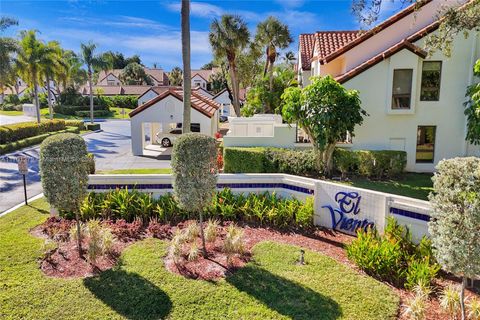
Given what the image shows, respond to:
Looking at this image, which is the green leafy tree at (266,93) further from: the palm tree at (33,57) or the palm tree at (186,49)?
the palm tree at (33,57)

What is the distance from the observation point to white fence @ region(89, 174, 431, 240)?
8516 millimetres

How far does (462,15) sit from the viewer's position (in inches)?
449

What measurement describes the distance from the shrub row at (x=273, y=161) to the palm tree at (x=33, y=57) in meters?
27.8

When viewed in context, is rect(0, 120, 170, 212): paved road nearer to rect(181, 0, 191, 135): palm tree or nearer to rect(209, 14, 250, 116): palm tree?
rect(181, 0, 191, 135): palm tree

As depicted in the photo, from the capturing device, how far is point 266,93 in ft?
110

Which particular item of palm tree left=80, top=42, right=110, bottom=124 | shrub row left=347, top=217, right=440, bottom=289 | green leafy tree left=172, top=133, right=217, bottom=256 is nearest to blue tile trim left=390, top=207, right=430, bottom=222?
shrub row left=347, top=217, right=440, bottom=289

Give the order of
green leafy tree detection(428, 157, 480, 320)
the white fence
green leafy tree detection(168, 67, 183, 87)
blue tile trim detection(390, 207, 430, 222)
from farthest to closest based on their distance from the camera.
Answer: green leafy tree detection(168, 67, 183, 87) → the white fence → blue tile trim detection(390, 207, 430, 222) → green leafy tree detection(428, 157, 480, 320)

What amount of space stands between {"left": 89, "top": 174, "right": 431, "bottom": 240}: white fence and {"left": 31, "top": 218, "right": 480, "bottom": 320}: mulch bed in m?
0.58

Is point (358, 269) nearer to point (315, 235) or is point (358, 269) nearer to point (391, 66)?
point (315, 235)

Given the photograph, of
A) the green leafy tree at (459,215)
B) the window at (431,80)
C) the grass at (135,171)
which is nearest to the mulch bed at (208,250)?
the green leafy tree at (459,215)

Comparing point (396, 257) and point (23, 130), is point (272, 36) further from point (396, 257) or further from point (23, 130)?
point (396, 257)

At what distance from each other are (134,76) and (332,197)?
86772mm

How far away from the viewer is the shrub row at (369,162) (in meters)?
15.9

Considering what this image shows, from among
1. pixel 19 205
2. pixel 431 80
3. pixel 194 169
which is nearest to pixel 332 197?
pixel 194 169
